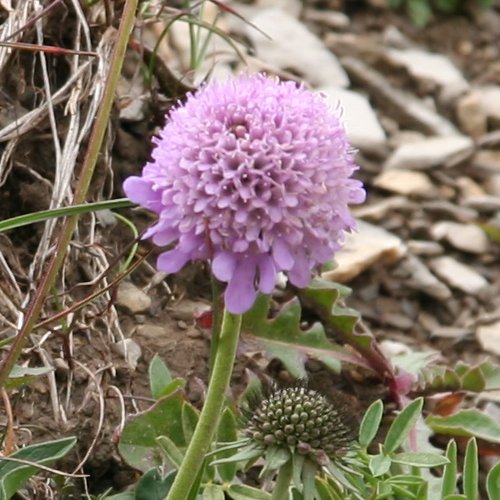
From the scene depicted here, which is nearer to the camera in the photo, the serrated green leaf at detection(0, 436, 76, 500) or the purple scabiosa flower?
the purple scabiosa flower

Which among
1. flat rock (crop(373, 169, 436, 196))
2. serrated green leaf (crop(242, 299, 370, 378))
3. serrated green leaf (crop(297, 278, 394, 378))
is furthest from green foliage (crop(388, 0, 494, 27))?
serrated green leaf (crop(242, 299, 370, 378))

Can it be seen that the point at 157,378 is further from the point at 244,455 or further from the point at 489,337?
the point at 489,337

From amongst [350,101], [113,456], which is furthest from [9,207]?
[350,101]

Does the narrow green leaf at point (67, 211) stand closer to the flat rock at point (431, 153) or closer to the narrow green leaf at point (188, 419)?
the narrow green leaf at point (188, 419)

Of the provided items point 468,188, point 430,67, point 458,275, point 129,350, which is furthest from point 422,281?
point 430,67

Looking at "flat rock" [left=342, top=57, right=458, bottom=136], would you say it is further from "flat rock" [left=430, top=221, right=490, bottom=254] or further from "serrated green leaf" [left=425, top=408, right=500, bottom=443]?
"serrated green leaf" [left=425, top=408, right=500, bottom=443]

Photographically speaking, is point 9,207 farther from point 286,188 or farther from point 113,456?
point 286,188
